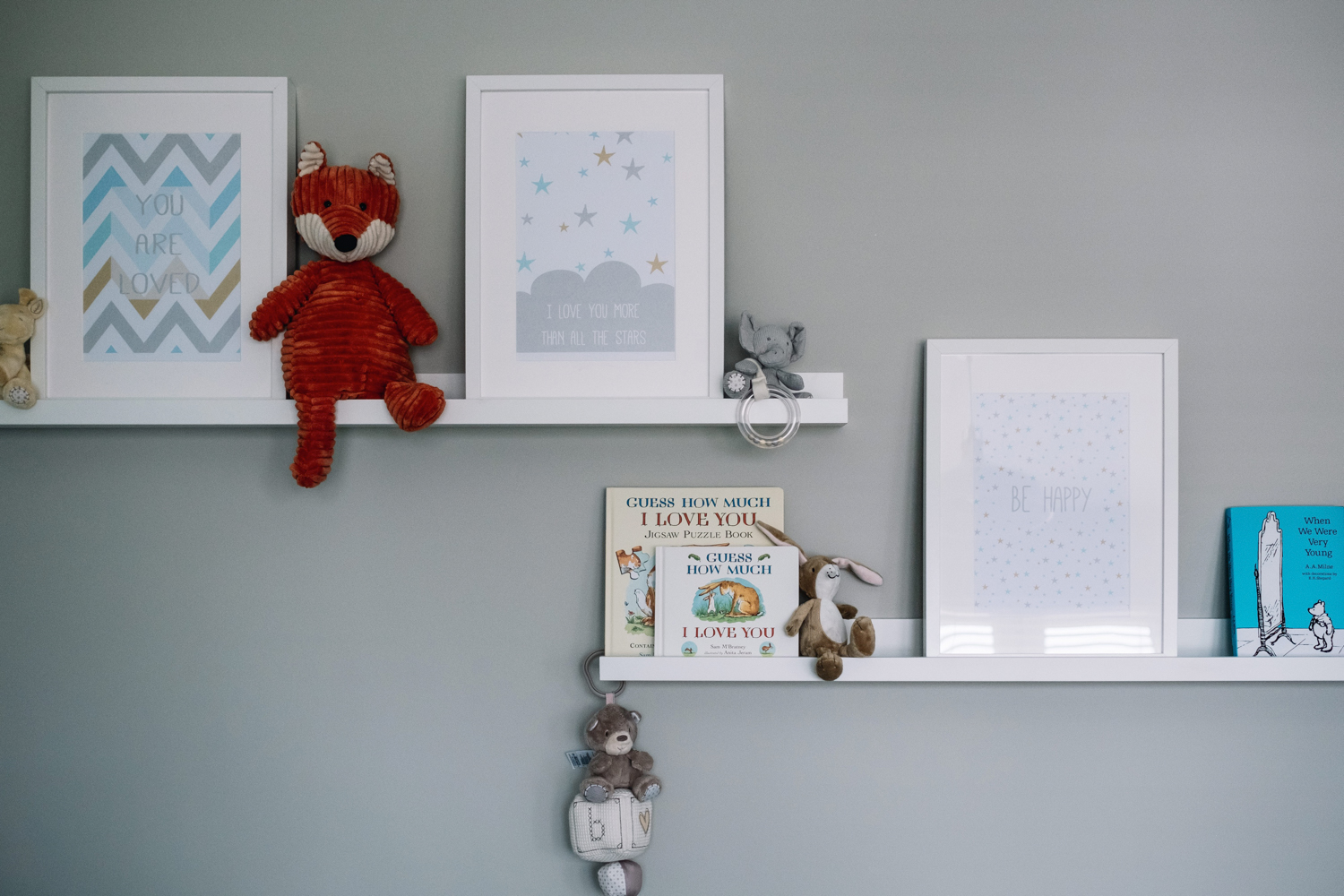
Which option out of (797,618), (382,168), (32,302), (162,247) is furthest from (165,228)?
(797,618)

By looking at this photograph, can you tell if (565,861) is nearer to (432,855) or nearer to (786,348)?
(432,855)

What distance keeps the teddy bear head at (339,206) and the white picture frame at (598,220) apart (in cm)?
13

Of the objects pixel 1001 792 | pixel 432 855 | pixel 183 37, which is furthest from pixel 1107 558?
pixel 183 37

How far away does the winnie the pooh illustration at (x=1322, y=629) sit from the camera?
3.85 ft

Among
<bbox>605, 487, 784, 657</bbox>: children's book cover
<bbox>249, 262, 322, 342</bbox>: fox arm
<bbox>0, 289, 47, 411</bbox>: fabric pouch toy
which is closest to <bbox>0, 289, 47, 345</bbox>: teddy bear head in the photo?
<bbox>0, 289, 47, 411</bbox>: fabric pouch toy

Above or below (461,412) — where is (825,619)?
below

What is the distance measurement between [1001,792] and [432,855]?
2.89ft

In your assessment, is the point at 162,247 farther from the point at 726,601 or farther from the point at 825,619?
the point at 825,619

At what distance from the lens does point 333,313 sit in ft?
3.73

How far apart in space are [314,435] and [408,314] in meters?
0.22

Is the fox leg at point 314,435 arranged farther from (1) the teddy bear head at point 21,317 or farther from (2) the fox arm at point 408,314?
(1) the teddy bear head at point 21,317

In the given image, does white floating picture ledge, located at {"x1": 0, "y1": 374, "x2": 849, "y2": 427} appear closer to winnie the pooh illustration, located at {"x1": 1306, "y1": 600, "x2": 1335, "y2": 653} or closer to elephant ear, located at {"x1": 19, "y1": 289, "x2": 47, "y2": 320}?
elephant ear, located at {"x1": 19, "y1": 289, "x2": 47, "y2": 320}

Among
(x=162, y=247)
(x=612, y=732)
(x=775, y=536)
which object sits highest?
(x=162, y=247)

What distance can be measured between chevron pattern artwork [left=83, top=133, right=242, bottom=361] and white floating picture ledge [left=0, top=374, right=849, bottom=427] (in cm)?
8
